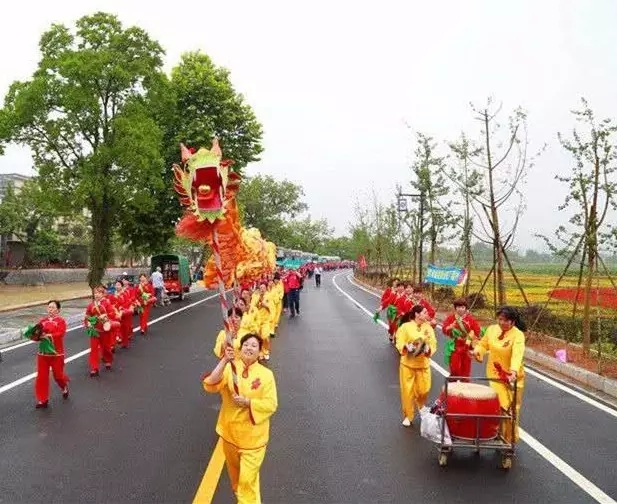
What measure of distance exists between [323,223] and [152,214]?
103m

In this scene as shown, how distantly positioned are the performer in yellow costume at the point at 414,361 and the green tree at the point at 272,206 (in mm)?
60847

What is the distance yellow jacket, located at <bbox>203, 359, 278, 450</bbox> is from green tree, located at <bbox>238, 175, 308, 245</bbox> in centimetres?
6362

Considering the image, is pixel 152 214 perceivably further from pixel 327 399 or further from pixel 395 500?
pixel 395 500

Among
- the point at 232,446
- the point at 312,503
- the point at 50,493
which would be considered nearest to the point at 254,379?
the point at 232,446

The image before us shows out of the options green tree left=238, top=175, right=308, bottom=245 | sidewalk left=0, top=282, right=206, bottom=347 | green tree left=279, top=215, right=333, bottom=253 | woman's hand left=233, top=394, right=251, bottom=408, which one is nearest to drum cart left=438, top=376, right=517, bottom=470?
woman's hand left=233, top=394, right=251, bottom=408

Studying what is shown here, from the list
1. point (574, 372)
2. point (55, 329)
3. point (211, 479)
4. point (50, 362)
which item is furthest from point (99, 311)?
point (574, 372)

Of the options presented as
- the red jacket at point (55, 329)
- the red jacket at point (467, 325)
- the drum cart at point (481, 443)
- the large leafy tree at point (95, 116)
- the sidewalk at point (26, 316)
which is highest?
the large leafy tree at point (95, 116)

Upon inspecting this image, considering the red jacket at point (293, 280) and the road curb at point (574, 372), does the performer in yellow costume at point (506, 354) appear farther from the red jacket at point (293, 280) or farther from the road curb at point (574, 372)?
the red jacket at point (293, 280)

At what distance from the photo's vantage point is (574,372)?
1141 cm

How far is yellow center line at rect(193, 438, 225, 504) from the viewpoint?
5332 mm

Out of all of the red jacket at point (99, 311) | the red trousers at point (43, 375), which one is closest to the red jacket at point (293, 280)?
the red jacket at point (99, 311)

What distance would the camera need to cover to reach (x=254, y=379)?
4.74m

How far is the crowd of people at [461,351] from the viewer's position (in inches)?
266

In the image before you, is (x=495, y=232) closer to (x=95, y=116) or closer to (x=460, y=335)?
(x=460, y=335)
